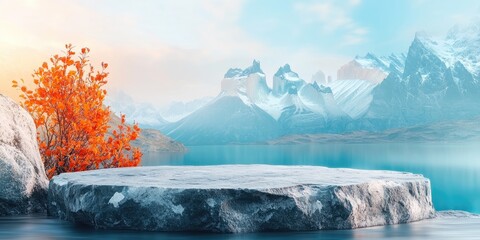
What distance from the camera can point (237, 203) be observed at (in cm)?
730

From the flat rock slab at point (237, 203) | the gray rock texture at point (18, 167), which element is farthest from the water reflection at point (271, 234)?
the gray rock texture at point (18, 167)

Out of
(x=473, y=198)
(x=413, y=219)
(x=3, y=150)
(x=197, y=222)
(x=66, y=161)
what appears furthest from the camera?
(x=473, y=198)

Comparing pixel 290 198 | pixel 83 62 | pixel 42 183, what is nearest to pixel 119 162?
pixel 83 62

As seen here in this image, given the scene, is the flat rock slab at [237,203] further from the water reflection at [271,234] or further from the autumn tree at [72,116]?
the autumn tree at [72,116]

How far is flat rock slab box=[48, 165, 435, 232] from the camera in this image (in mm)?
7270

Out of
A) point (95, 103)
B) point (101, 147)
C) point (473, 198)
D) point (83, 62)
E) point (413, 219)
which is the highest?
point (83, 62)

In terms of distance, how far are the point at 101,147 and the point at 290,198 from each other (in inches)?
278

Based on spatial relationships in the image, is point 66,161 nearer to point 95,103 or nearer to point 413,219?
point 95,103

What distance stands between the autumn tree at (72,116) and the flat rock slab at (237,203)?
14.2ft

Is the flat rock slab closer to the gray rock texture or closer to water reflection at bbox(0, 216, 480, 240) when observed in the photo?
water reflection at bbox(0, 216, 480, 240)

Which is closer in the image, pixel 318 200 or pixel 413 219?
pixel 318 200

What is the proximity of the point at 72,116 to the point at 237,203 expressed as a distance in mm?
7006

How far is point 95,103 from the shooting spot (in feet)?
43.4

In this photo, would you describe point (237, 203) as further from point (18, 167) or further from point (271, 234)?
point (18, 167)
